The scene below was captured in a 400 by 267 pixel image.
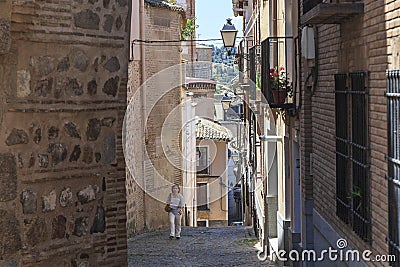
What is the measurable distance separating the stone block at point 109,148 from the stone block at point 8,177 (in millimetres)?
1079

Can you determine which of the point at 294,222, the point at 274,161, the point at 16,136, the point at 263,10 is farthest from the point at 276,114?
the point at 16,136

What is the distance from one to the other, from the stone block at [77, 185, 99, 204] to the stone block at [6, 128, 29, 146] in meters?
0.80

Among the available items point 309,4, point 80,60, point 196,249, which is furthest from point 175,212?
point 80,60

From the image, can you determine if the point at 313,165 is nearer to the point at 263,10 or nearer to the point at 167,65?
the point at 263,10

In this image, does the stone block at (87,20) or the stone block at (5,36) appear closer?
the stone block at (5,36)

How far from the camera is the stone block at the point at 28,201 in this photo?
22.0ft

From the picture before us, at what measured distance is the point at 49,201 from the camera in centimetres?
A: 692

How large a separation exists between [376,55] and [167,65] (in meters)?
16.6

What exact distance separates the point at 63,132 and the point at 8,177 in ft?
2.31

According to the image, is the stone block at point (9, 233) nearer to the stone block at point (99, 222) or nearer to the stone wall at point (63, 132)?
the stone wall at point (63, 132)

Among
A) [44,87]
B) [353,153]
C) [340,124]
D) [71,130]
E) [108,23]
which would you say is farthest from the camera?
[340,124]

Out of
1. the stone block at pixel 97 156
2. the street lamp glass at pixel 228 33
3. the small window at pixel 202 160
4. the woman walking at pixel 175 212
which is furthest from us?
the small window at pixel 202 160

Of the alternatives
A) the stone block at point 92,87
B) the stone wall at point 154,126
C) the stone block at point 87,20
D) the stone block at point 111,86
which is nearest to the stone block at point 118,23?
the stone block at point 87,20

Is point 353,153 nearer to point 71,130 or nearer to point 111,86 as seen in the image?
point 111,86
